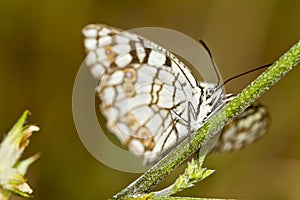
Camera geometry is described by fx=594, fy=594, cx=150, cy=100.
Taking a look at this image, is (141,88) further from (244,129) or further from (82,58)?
(82,58)

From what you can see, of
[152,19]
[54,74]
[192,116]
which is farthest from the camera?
[152,19]

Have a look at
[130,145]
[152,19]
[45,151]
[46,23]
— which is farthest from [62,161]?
[130,145]

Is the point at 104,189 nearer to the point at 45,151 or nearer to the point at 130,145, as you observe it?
the point at 45,151

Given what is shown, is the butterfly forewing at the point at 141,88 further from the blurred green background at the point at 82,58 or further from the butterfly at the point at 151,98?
the blurred green background at the point at 82,58

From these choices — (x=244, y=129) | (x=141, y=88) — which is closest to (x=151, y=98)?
(x=141, y=88)

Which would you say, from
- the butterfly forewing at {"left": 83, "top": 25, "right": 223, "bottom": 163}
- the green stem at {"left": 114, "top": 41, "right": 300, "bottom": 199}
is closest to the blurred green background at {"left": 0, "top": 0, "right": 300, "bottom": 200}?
the butterfly forewing at {"left": 83, "top": 25, "right": 223, "bottom": 163}
